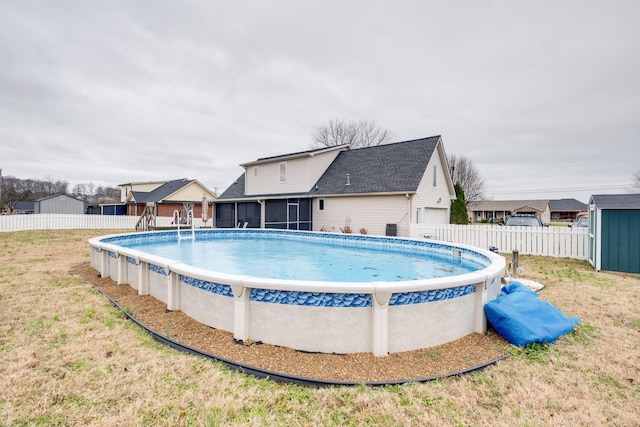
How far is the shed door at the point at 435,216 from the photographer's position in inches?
613

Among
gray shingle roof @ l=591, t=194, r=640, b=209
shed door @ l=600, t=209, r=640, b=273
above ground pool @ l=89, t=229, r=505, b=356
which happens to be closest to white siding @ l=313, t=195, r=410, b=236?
gray shingle roof @ l=591, t=194, r=640, b=209

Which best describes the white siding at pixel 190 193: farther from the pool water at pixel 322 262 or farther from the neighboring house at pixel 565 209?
the neighboring house at pixel 565 209

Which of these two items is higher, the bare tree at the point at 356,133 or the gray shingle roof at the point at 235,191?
the bare tree at the point at 356,133

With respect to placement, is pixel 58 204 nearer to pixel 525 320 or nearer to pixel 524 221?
pixel 524 221

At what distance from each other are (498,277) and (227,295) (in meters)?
3.97

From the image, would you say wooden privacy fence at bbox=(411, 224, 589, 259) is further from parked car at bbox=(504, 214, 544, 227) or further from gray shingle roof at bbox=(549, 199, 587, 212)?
gray shingle roof at bbox=(549, 199, 587, 212)

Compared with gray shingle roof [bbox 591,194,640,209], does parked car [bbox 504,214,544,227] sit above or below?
below

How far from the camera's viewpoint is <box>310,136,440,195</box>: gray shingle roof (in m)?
14.6

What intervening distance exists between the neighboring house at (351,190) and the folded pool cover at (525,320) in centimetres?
1003

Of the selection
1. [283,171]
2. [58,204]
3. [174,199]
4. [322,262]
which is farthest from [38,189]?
[322,262]

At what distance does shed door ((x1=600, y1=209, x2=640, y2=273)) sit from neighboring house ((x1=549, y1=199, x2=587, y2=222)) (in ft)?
199

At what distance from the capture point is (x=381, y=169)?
639 inches

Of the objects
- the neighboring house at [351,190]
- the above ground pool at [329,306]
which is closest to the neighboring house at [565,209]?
the neighboring house at [351,190]

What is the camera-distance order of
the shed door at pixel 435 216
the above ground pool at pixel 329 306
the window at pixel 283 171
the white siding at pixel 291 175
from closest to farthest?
the above ground pool at pixel 329 306
the shed door at pixel 435 216
the white siding at pixel 291 175
the window at pixel 283 171
